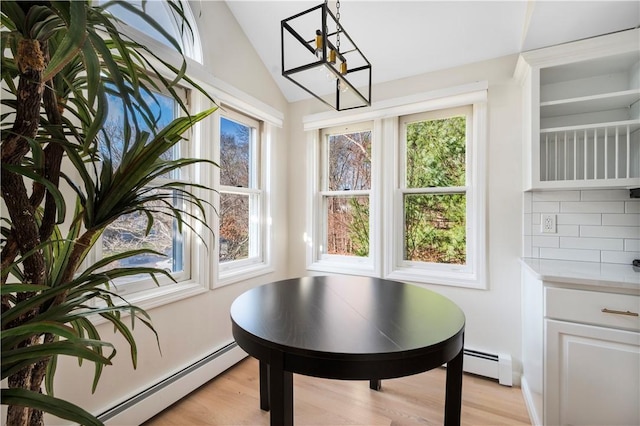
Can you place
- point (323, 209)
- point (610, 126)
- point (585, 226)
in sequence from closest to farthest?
point (610, 126) < point (585, 226) < point (323, 209)

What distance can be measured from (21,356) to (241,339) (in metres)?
0.67

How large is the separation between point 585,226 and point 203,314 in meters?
2.70

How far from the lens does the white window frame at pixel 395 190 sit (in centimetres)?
223

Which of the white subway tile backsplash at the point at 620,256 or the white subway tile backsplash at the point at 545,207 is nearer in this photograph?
the white subway tile backsplash at the point at 620,256

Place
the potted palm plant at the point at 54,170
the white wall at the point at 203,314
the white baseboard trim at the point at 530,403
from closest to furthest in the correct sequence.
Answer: the potted palm plant at the point at 54,170 → the white wall at the point at 203,314 → the white baseboard trim at the point at 530,403

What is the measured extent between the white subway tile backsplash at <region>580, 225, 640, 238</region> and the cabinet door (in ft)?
2.48

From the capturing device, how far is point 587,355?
1.45 metres

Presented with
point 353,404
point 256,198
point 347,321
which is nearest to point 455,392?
point 347,321

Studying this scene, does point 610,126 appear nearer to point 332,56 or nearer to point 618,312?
point 618,312

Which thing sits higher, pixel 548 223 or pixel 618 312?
pixel 548 223

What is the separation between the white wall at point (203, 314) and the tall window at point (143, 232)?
9.9 inches

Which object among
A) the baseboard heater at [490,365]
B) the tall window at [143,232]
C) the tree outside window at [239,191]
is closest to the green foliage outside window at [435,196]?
the baseboard heater at [490,365]

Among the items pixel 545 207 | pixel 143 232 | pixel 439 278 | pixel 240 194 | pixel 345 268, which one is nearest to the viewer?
pixel 143 232

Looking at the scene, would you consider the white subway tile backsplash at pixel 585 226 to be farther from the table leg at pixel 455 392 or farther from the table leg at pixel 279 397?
the table leg at pixel 279 397
